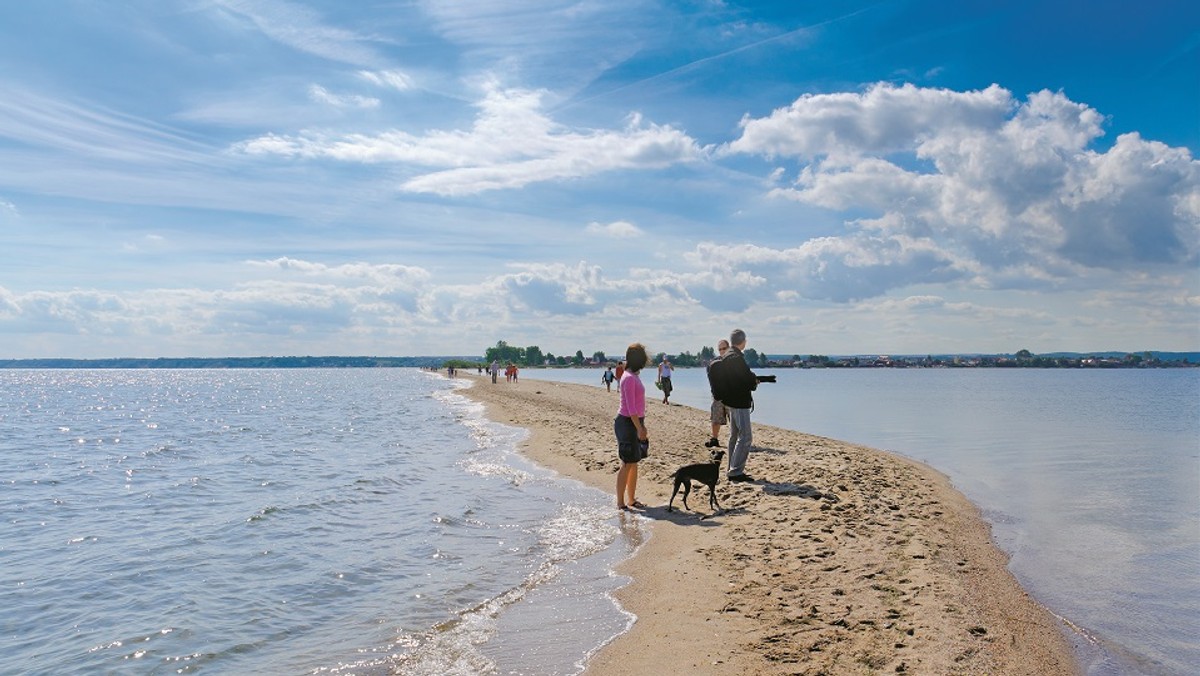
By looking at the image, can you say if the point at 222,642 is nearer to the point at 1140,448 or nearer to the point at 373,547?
the point at 373,547

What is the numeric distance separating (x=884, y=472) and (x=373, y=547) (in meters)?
9.15

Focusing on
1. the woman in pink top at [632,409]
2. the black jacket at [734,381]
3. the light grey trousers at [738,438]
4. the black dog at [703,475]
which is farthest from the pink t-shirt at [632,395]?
the light grey trousers at [738,438]

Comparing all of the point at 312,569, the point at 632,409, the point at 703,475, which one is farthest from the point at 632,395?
the point at 312,569

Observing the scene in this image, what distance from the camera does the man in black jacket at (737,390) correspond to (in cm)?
1151

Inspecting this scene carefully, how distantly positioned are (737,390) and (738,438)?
100 cm

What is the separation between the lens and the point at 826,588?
6.84m

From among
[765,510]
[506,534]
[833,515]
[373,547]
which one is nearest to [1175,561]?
[833,515]

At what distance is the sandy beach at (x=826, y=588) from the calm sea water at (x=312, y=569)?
0.60 m

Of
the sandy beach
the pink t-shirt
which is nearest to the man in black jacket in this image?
the sandy beach

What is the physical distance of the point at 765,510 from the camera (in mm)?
10219

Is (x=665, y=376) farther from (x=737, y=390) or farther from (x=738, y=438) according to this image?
(x=737, y=390)

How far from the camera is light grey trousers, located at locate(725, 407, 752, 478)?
1176cm

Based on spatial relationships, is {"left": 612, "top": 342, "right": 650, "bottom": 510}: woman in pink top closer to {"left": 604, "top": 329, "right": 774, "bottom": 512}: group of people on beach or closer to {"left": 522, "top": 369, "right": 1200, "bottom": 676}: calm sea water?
{"left": 604, "top": 329, "right": 774, "bottom": 512}: group of people on beach

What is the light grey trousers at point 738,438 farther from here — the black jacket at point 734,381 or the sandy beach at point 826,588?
the sandy beach at point 826,588
